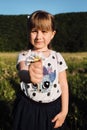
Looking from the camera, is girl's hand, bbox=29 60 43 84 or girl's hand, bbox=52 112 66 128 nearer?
girl's hand, bbox=29 60 43 84

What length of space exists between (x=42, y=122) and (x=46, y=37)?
75cm

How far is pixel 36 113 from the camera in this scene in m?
4.00

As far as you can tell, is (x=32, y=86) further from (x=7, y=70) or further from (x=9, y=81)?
(x=7, y=70)

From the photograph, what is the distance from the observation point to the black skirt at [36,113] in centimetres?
400

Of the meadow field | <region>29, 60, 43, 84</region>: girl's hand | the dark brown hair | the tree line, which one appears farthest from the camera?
the tree line

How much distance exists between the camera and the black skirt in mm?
3996

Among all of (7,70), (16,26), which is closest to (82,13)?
(16,26)

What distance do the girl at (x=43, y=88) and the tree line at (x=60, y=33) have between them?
17.9 meters

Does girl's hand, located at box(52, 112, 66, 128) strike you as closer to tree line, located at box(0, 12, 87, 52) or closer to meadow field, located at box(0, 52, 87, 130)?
meadow field, located at box(0, 52, 87, 130)

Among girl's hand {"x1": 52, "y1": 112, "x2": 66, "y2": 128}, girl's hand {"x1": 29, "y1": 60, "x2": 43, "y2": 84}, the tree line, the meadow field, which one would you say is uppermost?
girl's hand {"x1": 29, "y1": 60, "x2": 43, "y2": 84}

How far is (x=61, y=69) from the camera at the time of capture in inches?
157

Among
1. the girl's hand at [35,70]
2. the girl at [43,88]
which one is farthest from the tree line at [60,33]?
the girl's hand at [35,70]

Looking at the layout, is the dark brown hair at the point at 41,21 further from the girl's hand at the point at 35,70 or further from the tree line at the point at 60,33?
the tree line at the point at 60,33

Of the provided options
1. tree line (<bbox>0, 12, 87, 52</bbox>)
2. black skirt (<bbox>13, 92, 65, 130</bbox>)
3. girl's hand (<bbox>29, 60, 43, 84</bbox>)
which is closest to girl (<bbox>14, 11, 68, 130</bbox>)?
black skirt (<bbox>13, 92, 65, 130</bbox>)
